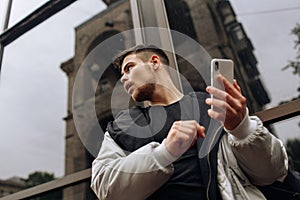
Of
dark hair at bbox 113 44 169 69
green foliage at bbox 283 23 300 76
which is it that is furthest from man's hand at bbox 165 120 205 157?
green foliage at bbox 283 23 300 76

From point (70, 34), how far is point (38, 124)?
3.50 ft

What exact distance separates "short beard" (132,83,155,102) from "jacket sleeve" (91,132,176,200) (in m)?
0.20

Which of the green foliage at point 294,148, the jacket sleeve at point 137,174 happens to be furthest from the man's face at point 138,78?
the green foliage at point 294,148

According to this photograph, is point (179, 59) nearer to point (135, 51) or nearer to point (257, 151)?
point (135, 51)

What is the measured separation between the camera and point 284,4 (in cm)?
169

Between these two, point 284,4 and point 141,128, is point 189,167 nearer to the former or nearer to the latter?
point 141,128

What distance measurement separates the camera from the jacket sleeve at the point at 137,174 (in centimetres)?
50

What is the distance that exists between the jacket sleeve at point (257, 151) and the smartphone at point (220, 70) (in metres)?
0.08

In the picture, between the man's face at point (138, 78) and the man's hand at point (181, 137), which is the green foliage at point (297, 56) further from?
the man's hand at point (181, 137)

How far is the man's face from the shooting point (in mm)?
688

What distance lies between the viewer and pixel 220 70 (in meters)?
0.53

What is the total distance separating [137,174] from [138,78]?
0.27m

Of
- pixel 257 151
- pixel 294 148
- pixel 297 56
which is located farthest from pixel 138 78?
pixel 297 56

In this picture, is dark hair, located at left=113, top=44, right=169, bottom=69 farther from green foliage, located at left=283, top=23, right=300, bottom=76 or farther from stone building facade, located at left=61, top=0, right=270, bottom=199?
green foliage, located at left=283, top=23, right=300, bottom=76
